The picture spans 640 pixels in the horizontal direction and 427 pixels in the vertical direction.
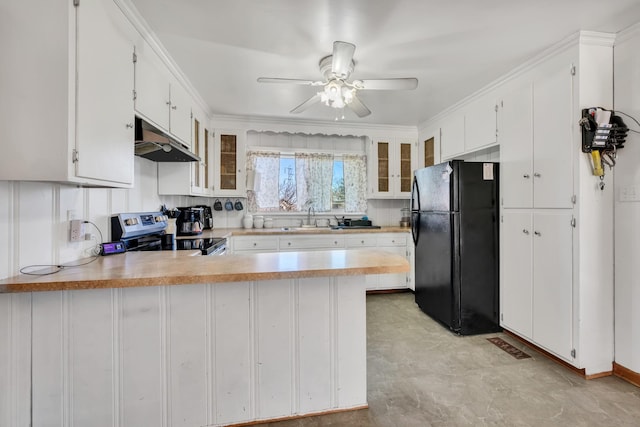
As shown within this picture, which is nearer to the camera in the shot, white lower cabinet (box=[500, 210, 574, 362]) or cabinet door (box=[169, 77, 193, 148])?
white lower cabinet (box=[500, 210, 574, 362])

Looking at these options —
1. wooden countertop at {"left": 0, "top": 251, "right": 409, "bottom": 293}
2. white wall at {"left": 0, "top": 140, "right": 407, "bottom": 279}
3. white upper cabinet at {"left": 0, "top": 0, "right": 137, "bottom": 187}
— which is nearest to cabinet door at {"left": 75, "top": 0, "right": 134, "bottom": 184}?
white upper cabinet at {"left": 0, "top": 0, "right": 137, "bottom": 187}

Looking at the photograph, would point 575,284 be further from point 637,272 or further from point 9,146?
point 9,146

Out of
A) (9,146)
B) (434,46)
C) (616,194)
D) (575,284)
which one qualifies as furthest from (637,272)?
(9,146)

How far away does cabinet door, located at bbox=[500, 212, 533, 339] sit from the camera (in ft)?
7.94

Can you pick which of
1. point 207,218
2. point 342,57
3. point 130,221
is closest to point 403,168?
point 342,57

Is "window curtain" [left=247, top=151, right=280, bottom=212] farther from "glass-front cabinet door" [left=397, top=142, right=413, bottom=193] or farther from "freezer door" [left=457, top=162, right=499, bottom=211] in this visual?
"freezer door" [left=457, top=162, right=499, bottom=211]

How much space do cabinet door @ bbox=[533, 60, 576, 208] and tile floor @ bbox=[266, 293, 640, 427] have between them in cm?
123

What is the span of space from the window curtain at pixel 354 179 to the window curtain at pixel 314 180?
25cm

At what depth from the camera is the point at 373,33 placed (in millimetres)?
1940

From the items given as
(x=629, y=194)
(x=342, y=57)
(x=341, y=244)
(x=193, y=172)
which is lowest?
(x=341, y=244)

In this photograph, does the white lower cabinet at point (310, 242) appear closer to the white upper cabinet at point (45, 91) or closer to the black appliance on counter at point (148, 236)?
the black appliance on counter at point (148, 236)

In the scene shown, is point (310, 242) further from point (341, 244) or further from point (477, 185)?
point (477, 185)

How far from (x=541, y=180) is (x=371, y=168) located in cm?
220

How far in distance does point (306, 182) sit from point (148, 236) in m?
2.35
